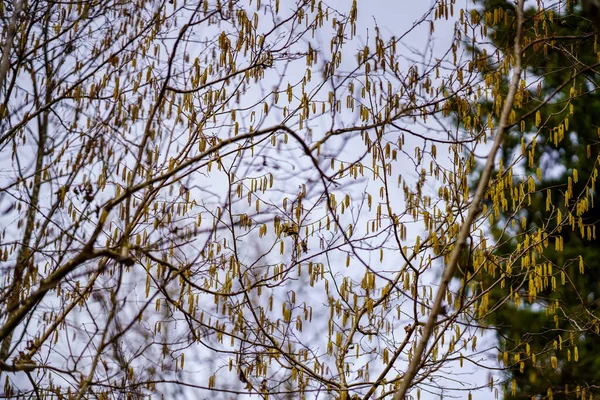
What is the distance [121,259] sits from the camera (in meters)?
1.79

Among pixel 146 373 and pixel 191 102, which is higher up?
pixel 191 102

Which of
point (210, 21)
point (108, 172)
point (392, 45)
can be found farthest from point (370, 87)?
point (108, 172)

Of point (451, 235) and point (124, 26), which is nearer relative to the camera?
point (451, 235)

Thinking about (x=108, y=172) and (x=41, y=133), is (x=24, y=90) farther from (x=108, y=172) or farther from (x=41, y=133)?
(x=108, y=172)

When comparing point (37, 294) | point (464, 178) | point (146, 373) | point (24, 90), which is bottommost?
point (37, 294)

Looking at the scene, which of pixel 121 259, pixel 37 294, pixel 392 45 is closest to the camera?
pixel 121 259

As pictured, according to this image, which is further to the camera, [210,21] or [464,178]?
[210,21]

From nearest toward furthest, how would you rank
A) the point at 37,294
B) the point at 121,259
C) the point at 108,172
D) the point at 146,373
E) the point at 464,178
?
the point at 121,259 → the point at 37,294 → the point at 108,172 → the point at 464,178 → the point at 146,373

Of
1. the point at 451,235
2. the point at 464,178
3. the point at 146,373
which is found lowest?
the point at 146,373

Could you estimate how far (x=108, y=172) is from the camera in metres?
3.33

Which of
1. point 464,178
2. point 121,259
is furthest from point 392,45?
point 121,259

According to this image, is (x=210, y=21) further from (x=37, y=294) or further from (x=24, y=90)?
(x=37, y=294)

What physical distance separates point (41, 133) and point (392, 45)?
281cm

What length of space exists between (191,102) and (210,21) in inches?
28.7
